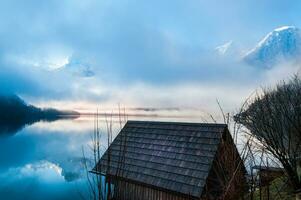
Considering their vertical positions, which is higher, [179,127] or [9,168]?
[179,127]

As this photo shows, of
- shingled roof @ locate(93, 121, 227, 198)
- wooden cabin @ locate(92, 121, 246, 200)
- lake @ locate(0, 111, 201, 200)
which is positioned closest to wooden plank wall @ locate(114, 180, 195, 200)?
wooden cabin @ locate(92, 121, 246, 200)

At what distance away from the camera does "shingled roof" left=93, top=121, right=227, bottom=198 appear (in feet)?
42.5

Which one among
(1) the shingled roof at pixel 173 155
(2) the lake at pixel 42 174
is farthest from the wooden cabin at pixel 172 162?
(2) the lake at pixel 42 174

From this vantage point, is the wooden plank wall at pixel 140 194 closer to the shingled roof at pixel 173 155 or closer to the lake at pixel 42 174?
the shingled roof at pixel 173 155

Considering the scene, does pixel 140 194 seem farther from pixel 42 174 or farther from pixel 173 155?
pixel 42 174

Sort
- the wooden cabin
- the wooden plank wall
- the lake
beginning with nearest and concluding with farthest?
the wooden cabin → the wooden plank wall → the lake

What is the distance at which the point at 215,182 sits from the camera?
1334 centimetres

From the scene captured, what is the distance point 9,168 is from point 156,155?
1458 inches

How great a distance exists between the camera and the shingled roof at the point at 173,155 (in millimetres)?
12969

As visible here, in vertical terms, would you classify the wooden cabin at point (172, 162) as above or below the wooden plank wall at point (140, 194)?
above

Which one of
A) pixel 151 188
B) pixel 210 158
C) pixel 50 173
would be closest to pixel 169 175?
pixel 151 188

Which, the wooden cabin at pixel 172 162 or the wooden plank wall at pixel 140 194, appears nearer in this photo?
the wooden cabin at pixel 172 162

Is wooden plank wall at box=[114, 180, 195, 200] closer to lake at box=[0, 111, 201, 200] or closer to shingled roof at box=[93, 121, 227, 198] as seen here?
shingled roof at box=[93, 121, 227, 198]

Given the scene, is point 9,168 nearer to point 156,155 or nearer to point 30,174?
point 30,174
